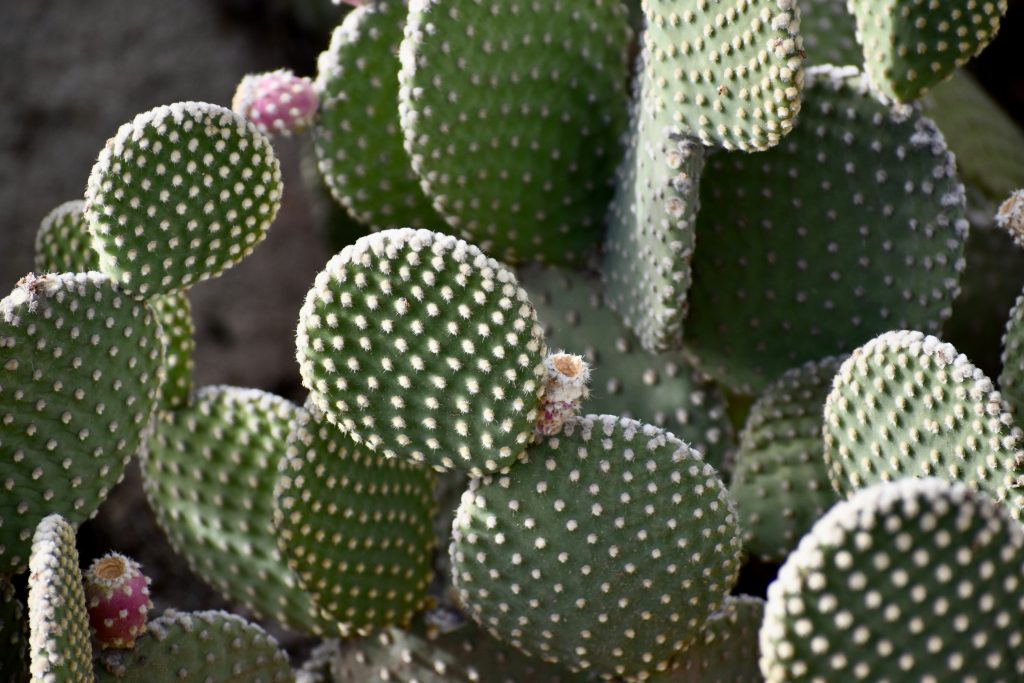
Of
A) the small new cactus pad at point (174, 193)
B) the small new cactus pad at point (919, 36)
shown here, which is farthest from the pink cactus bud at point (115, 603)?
the small new cactus pad at point (919, 36)

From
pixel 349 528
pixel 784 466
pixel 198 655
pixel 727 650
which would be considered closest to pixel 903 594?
pixel 727 650

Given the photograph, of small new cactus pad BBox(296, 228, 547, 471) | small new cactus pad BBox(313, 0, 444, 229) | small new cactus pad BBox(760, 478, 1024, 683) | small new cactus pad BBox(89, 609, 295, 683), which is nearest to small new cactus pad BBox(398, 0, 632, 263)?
small new cactus pad BBox(313, 0, 444, 229)

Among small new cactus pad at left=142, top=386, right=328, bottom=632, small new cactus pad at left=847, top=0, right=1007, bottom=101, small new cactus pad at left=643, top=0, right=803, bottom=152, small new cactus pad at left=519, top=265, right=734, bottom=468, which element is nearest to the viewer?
small new cactus pad at left=643, top=0, right=803, bottom=152

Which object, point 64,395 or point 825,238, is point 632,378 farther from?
point 64,395

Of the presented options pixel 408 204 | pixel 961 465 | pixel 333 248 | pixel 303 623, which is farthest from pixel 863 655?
pixel 333 248

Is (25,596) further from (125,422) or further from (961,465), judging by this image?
(961,465)

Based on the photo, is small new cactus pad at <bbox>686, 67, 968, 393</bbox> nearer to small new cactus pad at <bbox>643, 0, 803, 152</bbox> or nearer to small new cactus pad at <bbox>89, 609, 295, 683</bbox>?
small new cactus pad at <bbox>643, 0, 803, 152</bbox>

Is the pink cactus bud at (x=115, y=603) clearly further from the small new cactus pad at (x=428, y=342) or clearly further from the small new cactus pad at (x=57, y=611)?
the small new cactus pad at (x=428, y=342)
